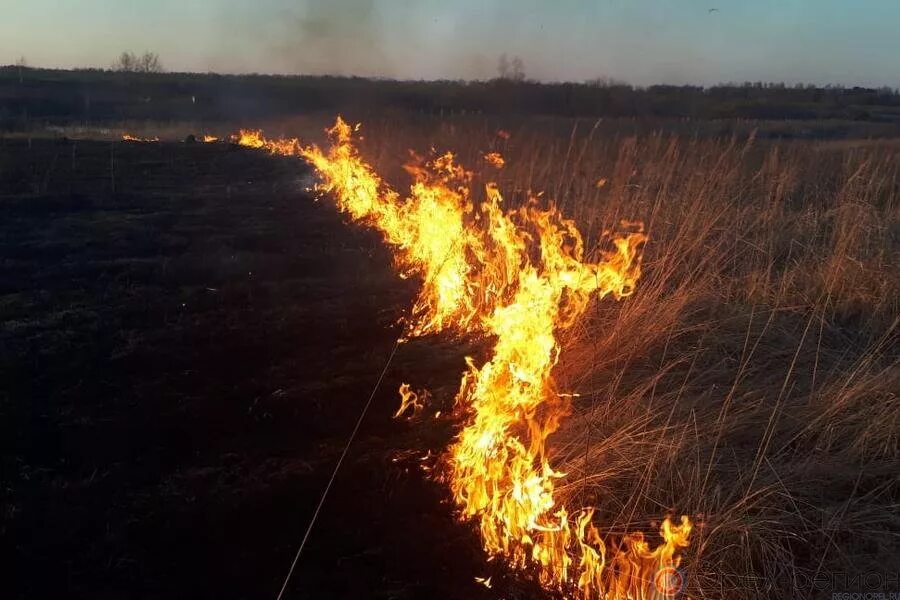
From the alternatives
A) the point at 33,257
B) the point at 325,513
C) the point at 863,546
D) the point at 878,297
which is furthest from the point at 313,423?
the point at 33,257

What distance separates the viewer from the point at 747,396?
4184mm

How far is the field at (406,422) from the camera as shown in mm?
3100

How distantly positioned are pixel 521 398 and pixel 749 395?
1.42 m

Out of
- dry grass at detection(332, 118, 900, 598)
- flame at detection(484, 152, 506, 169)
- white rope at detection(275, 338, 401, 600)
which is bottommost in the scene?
white rope at detection(275, 338, 401, 600)

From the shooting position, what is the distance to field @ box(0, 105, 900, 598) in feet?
10.2

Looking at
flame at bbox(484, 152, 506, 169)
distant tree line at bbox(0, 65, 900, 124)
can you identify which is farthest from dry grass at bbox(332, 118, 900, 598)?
distant tree line at bbox(0, 65, 900, 124)

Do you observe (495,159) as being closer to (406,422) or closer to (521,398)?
(406,422)

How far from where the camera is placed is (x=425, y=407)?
15.7 ft

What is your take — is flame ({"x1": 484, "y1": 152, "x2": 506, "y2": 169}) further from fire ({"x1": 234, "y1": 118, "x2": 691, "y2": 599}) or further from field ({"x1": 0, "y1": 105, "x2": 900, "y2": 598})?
fire ({"x1": 234, "y1": 118, "x2": 691, "y2": 599})

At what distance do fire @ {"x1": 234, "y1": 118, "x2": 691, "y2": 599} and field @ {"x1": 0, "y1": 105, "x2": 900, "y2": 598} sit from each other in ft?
0.46

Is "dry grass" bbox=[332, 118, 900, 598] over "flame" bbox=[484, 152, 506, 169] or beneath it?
beneath

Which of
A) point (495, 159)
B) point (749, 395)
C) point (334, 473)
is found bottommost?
point (334, 473)

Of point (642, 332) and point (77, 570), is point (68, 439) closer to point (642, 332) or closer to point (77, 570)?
point (77, 570)

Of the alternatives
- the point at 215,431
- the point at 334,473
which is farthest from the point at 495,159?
the point at 334,473
